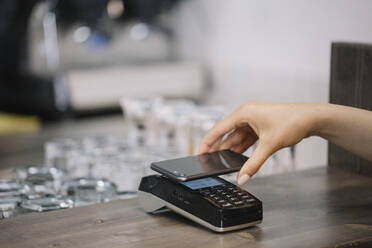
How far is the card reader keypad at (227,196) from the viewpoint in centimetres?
111

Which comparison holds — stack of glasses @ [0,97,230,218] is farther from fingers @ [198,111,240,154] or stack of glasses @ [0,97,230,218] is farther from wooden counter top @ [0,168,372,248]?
fingers @ [198,111,240,154]

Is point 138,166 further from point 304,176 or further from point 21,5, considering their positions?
point 21,5

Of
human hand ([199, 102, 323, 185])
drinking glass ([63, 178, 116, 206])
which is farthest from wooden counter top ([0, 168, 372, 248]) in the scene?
drinking glass ([63, 178, 116, 206])

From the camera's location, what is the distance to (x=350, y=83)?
1575 millimetres

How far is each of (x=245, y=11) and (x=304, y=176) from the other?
232 centimetres

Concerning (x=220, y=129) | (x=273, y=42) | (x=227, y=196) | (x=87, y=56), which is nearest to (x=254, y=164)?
(x=227, y=196)

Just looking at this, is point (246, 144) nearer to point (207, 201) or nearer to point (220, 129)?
point (220, 129)

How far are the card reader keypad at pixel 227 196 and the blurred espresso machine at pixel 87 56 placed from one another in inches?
124

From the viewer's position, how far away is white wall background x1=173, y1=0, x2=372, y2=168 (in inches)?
108

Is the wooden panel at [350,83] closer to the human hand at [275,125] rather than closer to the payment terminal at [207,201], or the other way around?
the human hand at [275,125]

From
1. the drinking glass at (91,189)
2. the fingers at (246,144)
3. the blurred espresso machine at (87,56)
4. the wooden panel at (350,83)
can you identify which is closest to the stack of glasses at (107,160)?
the drinking glass at (91,189)

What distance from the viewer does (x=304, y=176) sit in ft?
4.99

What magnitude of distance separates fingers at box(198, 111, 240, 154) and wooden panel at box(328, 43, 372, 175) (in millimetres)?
430

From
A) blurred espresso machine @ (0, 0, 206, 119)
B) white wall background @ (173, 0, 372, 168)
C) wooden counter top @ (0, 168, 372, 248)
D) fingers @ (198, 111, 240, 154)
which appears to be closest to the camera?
wooden counter top @ (0, 168, 372, 248)
